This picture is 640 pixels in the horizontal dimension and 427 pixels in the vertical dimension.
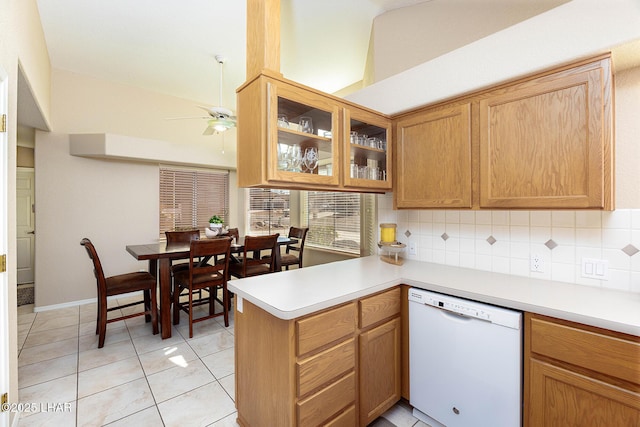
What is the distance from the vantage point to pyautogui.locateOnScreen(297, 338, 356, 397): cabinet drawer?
1.27m

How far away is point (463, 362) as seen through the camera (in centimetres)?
148

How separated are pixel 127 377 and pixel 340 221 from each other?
3105 millimetres

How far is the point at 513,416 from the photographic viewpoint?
132 cm

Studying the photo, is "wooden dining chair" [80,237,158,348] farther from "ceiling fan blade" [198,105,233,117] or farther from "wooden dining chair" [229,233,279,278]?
"ceiling fan blade" [198,105,233,117]

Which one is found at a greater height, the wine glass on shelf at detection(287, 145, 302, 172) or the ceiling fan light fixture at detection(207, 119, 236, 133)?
the ceiling fan light fixture at detection(207, 119, 236, 133)

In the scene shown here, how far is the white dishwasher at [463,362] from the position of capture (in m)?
1.33

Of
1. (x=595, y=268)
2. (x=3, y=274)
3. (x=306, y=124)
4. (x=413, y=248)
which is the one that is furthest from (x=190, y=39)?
(x=595, y=268)

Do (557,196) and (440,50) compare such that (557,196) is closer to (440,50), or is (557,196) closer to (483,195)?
(483,195)

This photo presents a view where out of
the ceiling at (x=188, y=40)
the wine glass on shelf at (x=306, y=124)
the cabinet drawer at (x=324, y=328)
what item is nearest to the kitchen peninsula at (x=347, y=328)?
the cabinet drawer at (x=324, y=328)

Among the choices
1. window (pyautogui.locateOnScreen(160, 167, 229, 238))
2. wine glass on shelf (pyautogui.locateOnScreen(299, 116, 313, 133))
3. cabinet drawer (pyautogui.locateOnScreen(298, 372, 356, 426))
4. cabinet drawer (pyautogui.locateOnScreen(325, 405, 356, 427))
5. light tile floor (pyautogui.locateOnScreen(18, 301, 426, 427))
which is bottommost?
light tile floor (pyautogui.locateOnScreen(18, 301, 426, 427))

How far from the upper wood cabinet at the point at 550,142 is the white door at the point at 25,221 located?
22.2 ft

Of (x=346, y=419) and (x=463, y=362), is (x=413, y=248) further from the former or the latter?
(x=346, y=419)

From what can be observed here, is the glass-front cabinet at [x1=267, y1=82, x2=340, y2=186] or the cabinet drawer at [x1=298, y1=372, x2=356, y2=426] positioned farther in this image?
the glass-front cabinet at [x1=267, y1=82, x2=340, y2=186]

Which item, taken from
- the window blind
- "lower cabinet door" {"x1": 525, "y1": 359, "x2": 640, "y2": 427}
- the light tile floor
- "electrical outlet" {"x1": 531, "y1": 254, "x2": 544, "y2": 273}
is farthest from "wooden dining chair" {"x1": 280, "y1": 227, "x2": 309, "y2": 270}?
"lower cabinet door" {"x1": 525, "y1": 359, "x2": 640, "y2": 427}
